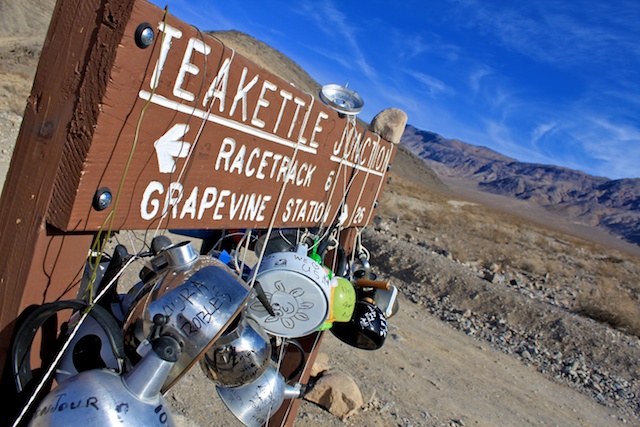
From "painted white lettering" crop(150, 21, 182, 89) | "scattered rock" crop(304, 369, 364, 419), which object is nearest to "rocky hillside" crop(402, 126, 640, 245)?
"scattered rock" crop(304, 369, 364, 419)

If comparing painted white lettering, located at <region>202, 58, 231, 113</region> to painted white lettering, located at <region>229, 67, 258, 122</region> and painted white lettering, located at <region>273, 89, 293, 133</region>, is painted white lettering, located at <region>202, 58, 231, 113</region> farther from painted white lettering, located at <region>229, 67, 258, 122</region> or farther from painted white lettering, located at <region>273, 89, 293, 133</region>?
painted white lettering, located at <region>273, 89, 293, 133</region>

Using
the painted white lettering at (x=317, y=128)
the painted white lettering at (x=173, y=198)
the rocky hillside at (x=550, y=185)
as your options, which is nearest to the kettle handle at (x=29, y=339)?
the painted white lettering at (x=173, y=198)

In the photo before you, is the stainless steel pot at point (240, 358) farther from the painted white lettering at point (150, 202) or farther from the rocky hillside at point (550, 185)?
the rocky hillside at point (550, 185)

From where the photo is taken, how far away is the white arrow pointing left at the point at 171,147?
3.18ft

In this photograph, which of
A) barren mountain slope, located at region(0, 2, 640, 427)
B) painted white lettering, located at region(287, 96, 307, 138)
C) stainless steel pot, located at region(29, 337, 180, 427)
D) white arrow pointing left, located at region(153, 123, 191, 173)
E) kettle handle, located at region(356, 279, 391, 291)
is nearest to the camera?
stainless steel pot, located at region(29, 337, 180, 427)

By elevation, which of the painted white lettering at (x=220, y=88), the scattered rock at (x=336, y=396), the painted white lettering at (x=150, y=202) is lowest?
the scattered rock at (x=336, y=396)

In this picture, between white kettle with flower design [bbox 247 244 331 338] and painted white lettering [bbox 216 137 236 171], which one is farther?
white kettle with flower design [bbox 247 244 331 338]

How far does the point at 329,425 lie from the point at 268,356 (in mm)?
2114

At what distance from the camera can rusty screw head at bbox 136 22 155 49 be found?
818mm

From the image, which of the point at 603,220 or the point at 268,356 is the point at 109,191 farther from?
the point at 603,220

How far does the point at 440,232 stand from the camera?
14625 mm

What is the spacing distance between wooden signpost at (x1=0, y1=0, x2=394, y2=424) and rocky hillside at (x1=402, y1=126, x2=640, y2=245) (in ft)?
304

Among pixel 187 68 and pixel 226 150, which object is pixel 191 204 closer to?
pixel 226 150

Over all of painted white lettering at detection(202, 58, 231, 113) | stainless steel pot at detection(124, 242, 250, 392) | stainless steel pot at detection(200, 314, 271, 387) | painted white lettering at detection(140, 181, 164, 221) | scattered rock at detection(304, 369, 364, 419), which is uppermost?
painted white lettering at detection(202, 58, 231, 113)
